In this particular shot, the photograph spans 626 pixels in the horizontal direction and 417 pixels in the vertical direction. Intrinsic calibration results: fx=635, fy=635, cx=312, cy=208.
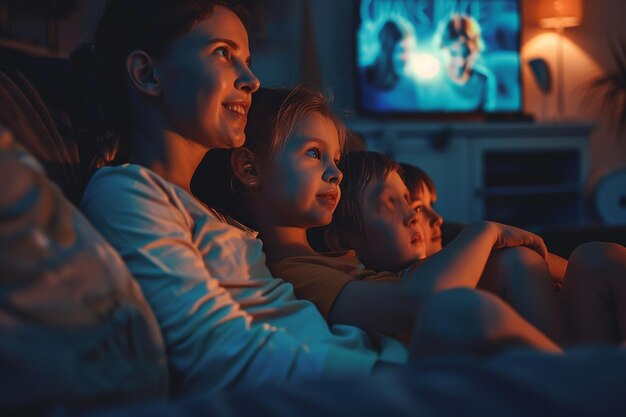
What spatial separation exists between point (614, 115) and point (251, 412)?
4.97m

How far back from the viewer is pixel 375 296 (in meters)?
0.92

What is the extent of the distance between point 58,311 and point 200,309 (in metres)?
0.24

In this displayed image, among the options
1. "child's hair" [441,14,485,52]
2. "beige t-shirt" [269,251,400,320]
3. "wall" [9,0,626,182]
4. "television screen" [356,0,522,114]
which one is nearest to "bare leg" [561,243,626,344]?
"beige t-shirt" [269,251,400,320]

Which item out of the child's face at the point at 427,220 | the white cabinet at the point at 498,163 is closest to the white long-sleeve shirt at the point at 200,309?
the child's face at the point at 427,220

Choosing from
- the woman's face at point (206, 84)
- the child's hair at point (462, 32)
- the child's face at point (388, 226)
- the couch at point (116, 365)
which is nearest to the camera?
the couch at point (116, 365)

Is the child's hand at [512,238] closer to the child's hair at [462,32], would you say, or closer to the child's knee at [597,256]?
the child's knee at [597,256]

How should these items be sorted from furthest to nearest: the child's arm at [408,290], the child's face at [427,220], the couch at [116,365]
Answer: the child's face at [427,220], the child's arm at [408,290], the couch at [116,365]

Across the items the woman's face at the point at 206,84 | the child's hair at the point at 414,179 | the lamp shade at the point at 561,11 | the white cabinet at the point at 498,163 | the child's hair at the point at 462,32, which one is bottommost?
the white cabinet at the point at 498,163

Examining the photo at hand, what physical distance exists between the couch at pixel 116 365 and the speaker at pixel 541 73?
429 centimetres

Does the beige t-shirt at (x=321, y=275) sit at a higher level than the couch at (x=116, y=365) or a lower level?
lower

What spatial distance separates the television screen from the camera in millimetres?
4078

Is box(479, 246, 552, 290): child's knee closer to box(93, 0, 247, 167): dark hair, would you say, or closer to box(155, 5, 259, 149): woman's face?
box(155, 5, 259, 149): woman's face

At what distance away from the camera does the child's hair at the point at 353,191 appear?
133 centimetres

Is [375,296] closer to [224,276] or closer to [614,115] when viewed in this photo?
[224,276]
